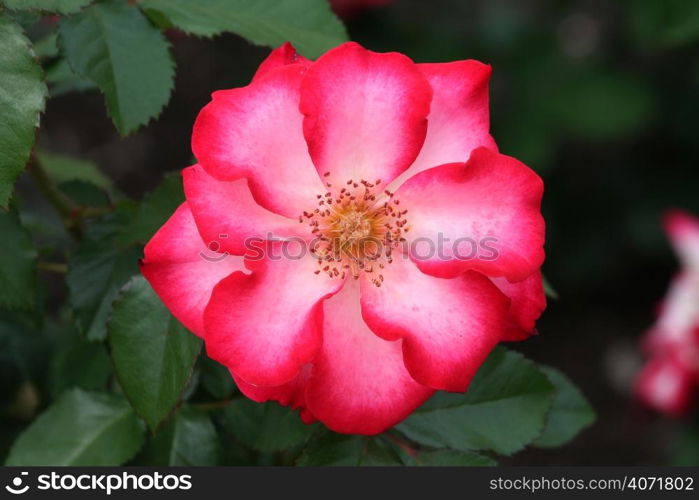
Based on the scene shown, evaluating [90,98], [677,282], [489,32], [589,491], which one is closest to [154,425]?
[589,491]

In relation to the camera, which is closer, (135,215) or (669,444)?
(135,215)

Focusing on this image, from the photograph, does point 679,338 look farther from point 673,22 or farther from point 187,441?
point 187,441

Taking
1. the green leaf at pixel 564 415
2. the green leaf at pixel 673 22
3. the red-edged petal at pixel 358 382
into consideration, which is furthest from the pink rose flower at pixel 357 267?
the green leaf at pixel 673 22

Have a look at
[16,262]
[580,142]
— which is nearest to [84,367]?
[16,262]

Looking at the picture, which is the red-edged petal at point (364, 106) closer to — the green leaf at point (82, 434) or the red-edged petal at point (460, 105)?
the red-edged petal at point (460, 105)

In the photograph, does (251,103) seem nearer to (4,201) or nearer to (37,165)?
(4,201)

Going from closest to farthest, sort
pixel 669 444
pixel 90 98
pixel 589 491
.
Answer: pixel 589 491 < pixel 669 444 < pixel 90 98

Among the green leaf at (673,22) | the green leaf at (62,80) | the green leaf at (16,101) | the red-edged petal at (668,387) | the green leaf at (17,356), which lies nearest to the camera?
the green leaf at (16,101)
